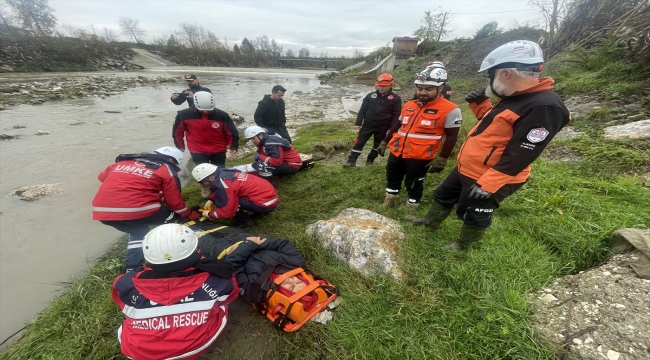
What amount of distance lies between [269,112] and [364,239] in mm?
4199

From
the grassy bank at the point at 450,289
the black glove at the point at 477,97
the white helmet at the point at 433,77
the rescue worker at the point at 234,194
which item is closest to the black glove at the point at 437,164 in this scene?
the grassy bank at the point at 450,289

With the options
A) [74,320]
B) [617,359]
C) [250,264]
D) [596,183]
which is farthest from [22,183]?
[596,183]

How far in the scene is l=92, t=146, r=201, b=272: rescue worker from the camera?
9.35ft

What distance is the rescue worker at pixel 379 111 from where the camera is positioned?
4.89m

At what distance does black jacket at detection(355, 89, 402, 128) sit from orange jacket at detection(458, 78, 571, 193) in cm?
288

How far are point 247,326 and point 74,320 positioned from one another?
1623mm

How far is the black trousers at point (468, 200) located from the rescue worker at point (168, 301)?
87.5 inches

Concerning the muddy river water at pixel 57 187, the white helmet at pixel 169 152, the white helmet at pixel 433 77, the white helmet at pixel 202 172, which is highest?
the white helmet at pixel 433 77

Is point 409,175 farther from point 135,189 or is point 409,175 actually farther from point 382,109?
point 135,189

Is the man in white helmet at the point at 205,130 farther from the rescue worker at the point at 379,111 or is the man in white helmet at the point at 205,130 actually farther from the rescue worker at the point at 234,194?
the rescue worker at the point at 379,111

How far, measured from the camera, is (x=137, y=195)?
2.92 metres

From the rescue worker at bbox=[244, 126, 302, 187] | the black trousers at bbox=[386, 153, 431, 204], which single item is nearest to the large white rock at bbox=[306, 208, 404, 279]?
the black trousers at bbox=[386, 153, 431, 204]

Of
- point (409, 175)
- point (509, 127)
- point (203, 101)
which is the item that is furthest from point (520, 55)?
point (203, 101)

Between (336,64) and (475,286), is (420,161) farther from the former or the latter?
(336,64)
